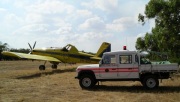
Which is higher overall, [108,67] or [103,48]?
[103,48]

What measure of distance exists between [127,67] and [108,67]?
102cm

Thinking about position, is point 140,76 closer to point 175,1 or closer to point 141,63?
point 141,63

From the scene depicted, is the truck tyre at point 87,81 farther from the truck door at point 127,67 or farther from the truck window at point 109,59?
the truck door at point 127,67

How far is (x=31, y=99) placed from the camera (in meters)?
11.4

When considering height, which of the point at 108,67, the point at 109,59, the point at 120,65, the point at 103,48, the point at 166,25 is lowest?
the point at 108,67

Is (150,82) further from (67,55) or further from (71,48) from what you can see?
(67,55)

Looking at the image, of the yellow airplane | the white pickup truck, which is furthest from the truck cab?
the yellow airplane

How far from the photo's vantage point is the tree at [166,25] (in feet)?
70.2

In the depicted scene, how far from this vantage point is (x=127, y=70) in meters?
13.8

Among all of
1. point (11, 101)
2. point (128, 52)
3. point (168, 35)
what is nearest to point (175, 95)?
point (128, 52)

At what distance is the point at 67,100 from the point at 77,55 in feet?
62.2

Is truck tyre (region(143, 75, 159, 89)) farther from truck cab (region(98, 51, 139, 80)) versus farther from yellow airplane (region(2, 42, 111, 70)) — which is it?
yellow airplane (region(2, 42, 111, 70))

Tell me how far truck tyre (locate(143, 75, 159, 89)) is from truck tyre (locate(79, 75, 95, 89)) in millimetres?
2859

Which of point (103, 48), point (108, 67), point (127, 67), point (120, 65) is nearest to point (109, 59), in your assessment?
point (108, 67)
